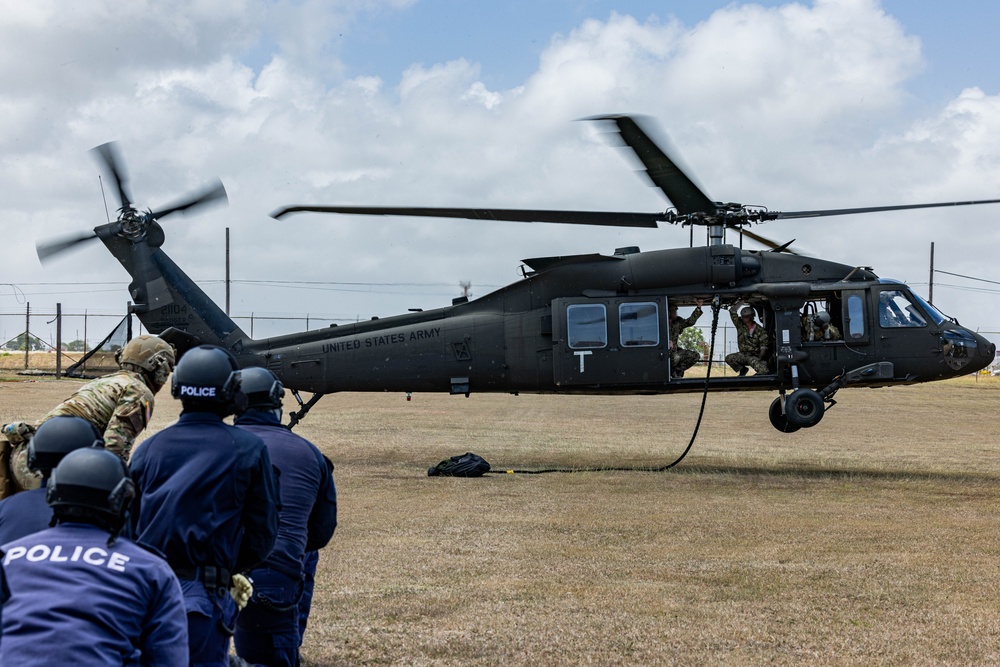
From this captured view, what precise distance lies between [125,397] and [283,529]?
2.04 meters


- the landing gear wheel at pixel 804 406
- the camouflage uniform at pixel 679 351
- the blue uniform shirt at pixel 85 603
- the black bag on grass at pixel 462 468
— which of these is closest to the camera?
the blue uniform shirt at pixel 85 603

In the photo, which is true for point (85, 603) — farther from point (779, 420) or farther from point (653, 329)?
point (779, 420)

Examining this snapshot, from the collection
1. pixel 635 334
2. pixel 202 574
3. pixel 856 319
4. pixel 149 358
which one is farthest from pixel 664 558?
pixel 856 319

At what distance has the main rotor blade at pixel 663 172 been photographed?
12.1 m

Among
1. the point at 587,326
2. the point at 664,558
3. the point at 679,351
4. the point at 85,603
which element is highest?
the point at 587,326

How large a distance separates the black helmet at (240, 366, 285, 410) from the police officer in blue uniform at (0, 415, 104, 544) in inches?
46.8

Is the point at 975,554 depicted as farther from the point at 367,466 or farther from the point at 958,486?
the point at 367,466

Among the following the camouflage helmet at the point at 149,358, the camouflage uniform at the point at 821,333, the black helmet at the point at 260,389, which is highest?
the camouflage uniform at the point at 821,333

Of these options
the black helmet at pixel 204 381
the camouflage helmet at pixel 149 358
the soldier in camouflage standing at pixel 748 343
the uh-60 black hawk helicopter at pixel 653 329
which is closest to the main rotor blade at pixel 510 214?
the uh-60 black hawk helicopter at pixel 653 329

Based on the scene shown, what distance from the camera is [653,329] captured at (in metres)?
14.7

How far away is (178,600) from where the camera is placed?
3107mm

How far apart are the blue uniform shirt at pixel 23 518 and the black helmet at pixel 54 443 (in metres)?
0.12

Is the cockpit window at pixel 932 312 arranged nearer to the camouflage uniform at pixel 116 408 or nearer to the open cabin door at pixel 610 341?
the open cabin door at pixel 610 341

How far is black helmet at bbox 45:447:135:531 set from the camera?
3012 mm
